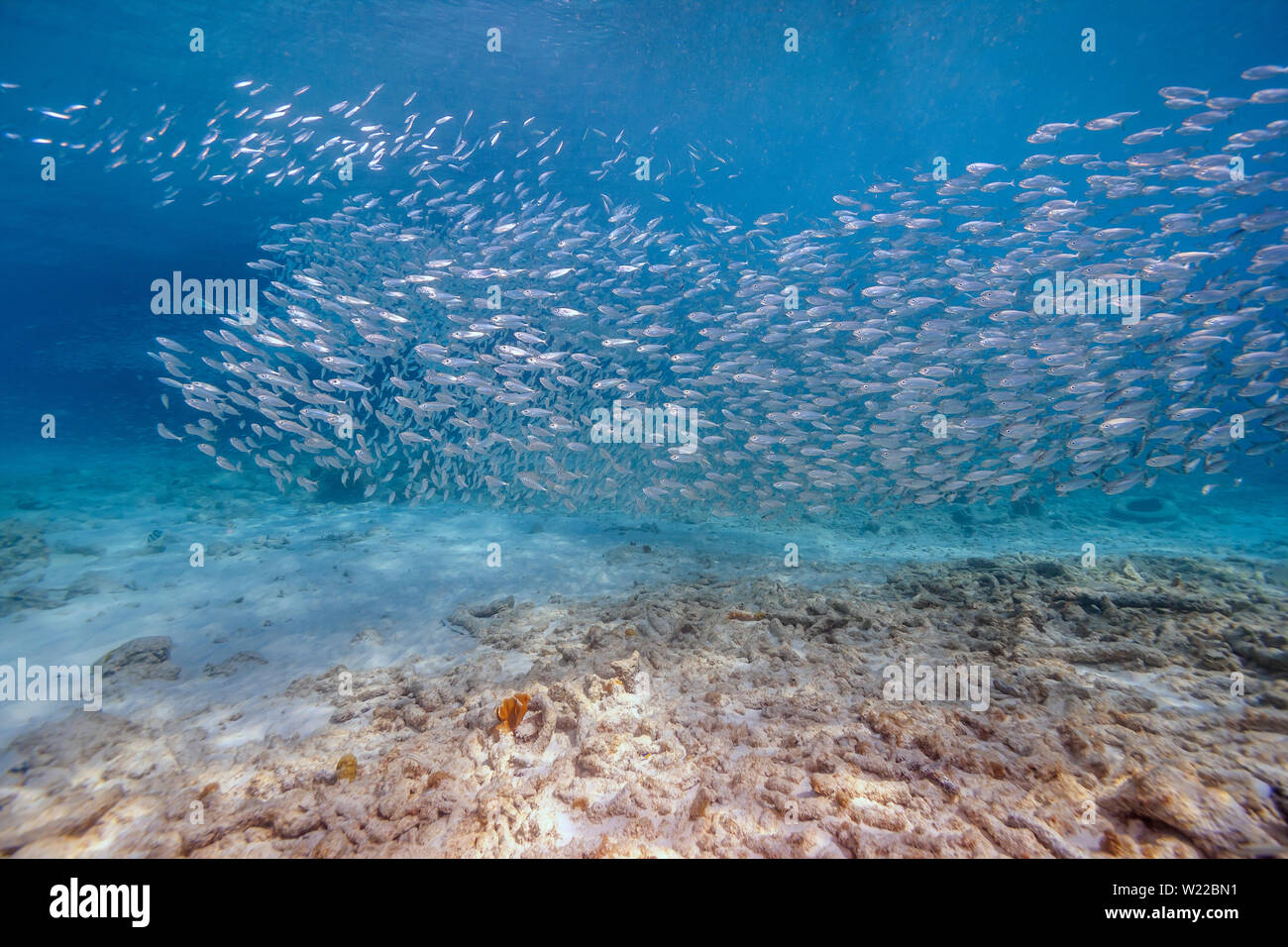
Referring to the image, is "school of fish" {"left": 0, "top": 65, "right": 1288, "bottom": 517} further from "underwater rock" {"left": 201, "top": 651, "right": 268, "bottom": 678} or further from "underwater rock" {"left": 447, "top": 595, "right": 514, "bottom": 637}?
"underwater rock" {"left": 201, "top": 651, "right": 268, "bottom": 678}

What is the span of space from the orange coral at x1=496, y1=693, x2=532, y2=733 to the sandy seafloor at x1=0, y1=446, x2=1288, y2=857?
104 millimetres

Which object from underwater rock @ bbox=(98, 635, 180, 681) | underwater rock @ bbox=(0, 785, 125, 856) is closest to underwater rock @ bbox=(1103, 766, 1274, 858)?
underwater rock @ bbox=(0, 785, 125, 856)

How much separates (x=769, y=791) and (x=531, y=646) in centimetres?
343

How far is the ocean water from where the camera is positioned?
2.78 metres

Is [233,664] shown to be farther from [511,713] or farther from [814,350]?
[814,350]

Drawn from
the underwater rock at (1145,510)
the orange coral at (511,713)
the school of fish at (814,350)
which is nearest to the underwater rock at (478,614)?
the orange coral at (511,713)

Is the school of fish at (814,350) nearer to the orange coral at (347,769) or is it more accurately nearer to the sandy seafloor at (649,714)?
the sandy seafloor at (649,714)

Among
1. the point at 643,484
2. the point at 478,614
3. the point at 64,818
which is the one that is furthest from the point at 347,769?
the point at 643,484

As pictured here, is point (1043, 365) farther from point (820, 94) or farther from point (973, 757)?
point (820, 94)

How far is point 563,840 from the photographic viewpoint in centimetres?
243

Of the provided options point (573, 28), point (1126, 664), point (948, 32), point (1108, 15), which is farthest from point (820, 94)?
point (1126, 664)

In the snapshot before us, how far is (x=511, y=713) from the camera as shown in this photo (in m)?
3.54

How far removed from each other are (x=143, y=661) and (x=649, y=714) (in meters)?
5.79

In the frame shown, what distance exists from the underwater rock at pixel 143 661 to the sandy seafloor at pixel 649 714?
5cm
